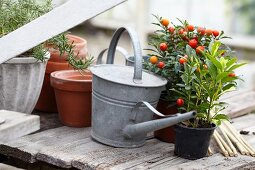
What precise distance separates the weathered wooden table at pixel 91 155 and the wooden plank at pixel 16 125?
0.09ft

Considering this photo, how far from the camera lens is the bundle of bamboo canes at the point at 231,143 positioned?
8.72 feet

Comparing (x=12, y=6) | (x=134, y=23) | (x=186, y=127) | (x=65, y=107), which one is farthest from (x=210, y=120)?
(x=134, y=23)

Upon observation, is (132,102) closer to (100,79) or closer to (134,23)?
(100,79)

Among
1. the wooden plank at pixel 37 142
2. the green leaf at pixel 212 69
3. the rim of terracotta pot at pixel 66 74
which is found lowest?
the wooden plank at pixel 37 142

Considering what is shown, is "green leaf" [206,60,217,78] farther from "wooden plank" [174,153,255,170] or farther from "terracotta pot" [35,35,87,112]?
"terracotta pot" [35,35,87,112]

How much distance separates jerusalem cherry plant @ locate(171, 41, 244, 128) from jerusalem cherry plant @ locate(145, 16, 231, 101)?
61 mm

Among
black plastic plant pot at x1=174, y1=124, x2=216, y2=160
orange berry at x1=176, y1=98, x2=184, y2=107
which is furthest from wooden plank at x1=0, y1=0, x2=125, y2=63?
black plastic plant pot at x1=174, y1=124, x2=216, y2=160

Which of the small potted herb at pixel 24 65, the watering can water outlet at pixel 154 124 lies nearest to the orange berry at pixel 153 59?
the watering can water outlet at pixel 154 124

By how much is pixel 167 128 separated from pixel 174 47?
13.9 inches

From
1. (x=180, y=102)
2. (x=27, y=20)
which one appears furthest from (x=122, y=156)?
(x=27, y=20)

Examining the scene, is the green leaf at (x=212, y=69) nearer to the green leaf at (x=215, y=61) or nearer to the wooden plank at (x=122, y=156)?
the green leaf at (x=215, y=61)

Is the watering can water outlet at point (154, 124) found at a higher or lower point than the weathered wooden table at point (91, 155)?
higher

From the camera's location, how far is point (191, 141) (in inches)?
98.8

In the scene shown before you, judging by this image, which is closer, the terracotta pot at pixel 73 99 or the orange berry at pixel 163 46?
the orange berry at pixel 163 46
